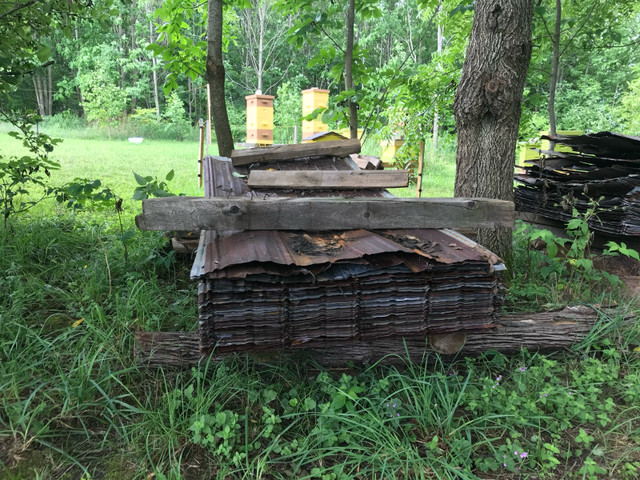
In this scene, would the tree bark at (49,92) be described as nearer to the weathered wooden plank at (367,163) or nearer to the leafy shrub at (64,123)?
the leafy shrub at (64,123)

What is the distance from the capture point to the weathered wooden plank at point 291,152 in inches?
137

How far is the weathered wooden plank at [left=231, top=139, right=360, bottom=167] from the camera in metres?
3.48

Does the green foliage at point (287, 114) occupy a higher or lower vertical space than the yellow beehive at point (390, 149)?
higher

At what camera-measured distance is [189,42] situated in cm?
539

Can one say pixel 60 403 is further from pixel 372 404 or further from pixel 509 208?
pixel 509 208

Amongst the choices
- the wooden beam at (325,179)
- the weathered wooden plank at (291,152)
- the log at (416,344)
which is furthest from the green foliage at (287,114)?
the log at (416,344)

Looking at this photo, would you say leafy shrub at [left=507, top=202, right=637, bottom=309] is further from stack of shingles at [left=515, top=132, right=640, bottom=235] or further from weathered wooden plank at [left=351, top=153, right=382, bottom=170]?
weathered wooden plank at [left=351, top=153, right=382, bottom=170]

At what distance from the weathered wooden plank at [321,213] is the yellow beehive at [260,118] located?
1398 cm

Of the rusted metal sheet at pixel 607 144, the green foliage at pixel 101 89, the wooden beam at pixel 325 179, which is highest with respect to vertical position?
the green foliage at pixel 101 89

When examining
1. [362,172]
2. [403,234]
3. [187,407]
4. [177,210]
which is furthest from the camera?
[362,172]

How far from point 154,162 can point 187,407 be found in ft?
38.3

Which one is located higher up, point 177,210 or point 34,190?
point 177,210

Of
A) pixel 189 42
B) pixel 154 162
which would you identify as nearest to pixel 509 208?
pixel 189 42

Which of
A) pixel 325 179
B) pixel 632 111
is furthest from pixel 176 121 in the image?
pixel 325 179
